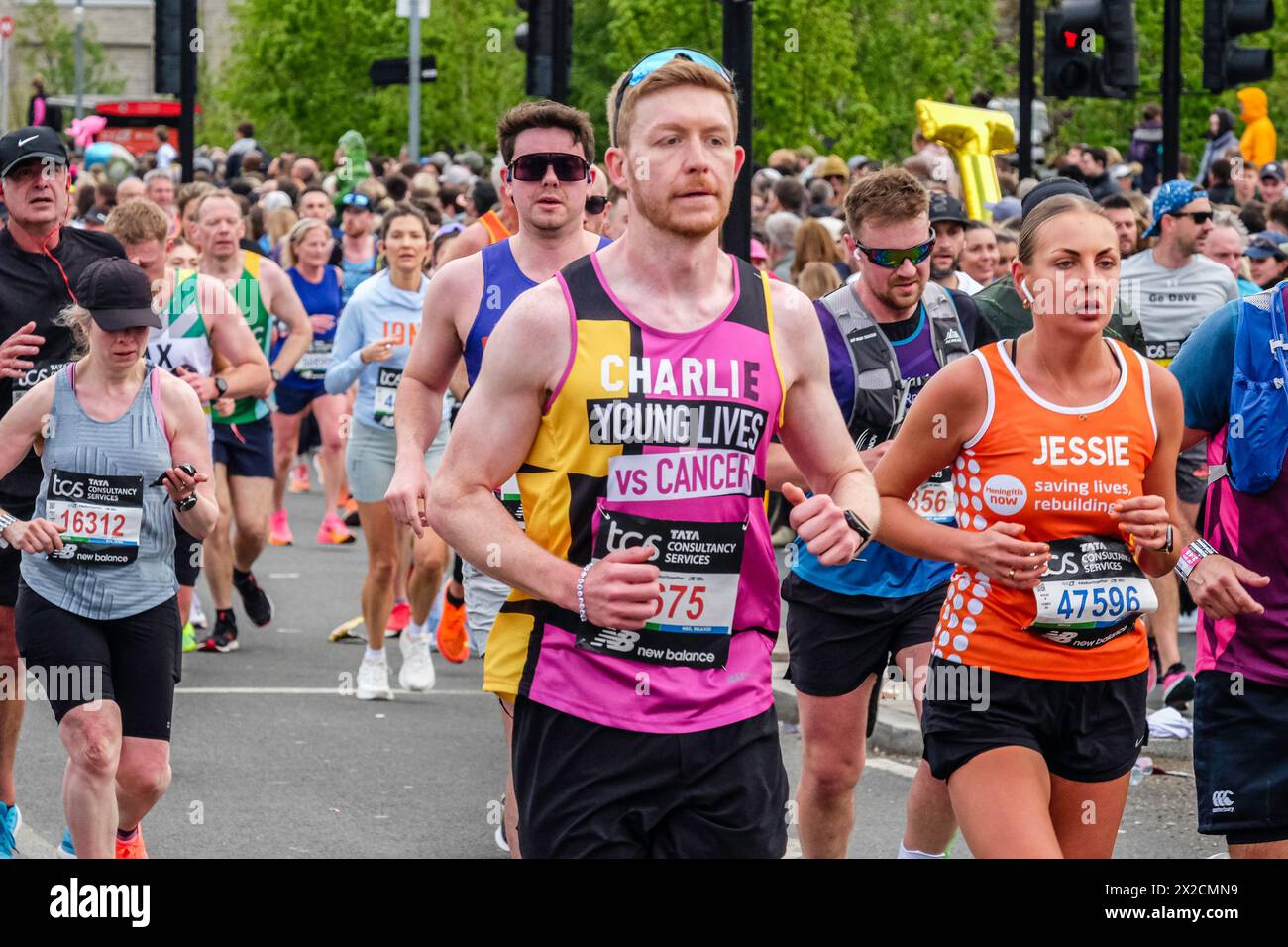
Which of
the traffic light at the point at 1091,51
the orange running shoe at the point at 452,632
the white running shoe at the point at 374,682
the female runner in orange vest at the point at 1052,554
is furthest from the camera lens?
the traffic light at the point at 1091,51

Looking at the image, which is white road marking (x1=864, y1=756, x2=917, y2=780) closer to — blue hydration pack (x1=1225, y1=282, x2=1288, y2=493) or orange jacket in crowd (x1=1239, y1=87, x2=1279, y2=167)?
blue hydration pack (x1=1225, y1=282, x2=1288, y2=493)

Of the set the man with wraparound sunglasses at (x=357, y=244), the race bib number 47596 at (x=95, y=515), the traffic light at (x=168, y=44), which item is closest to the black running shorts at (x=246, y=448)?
the traffic light at (x=168, y=44)

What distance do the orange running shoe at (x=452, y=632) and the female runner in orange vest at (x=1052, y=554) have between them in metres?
6.08

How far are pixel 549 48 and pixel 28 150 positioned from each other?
6.68m

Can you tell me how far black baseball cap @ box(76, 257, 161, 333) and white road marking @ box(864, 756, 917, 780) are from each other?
3.74m

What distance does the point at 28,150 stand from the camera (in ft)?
23.6

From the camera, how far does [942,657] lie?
504 centimetres

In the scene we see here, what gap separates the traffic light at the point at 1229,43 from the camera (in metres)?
13.8

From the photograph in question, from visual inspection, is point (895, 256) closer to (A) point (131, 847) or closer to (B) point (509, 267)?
(B) point (509, 267)

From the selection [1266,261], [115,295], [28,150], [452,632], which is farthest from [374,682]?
[1266,261]

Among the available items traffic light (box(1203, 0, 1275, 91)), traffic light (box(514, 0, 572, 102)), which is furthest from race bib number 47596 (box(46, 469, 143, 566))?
traffic light (box(1203, 0, 1275, 91))

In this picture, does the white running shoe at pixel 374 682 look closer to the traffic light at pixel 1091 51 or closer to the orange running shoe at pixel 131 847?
the orange running shoe at pixel 131 847

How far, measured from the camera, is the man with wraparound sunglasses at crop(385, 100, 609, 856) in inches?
247

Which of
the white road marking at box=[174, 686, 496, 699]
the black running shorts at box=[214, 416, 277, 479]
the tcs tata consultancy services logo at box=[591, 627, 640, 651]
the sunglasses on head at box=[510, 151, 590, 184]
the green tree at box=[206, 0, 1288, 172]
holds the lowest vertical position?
the white road marking at box=[174, 686, 496, 699]
